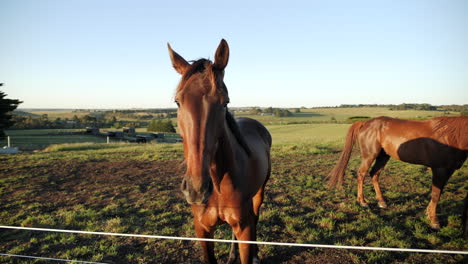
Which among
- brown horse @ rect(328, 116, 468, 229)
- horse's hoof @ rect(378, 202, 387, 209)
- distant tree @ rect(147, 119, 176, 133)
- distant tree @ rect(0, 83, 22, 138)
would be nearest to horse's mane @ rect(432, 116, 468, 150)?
brown horse @ rect(328, 116, 468, 229)

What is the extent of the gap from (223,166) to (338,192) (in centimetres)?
550

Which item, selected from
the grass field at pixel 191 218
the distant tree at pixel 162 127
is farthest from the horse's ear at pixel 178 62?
the distant tree at pixel 162 127

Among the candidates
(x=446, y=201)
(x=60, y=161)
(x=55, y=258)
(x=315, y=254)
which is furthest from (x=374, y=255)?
(x=60, y=161)

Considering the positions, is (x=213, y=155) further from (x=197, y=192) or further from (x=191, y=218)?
(x=191, y=218)

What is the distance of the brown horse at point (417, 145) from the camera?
4.54m

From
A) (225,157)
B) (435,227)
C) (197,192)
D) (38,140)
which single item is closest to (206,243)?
(225,157)

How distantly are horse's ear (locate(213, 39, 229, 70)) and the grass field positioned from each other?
10.1 ft

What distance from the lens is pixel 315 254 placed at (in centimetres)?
350

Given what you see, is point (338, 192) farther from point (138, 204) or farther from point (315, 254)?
point (138, 204)

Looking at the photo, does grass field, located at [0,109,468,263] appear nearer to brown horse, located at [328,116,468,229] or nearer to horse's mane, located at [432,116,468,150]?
brown horse, located at [328,116,468,229]

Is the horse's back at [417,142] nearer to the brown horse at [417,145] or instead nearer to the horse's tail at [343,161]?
the brown horse at [417,145]

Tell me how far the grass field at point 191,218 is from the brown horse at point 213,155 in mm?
1649

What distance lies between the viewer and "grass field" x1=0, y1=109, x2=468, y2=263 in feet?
11.6

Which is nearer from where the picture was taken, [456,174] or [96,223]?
[96,223]
